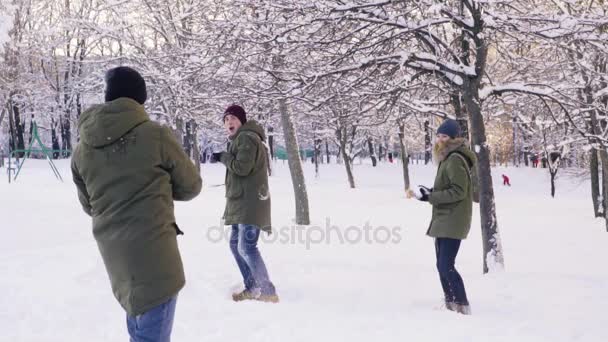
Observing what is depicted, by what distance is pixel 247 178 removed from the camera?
508cm

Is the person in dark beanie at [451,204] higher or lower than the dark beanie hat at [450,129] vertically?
lower

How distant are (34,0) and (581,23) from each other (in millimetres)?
35336

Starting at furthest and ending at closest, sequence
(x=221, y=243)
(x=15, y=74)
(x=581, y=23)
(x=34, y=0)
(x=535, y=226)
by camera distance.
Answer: (x=34, y=0)
(x=15, y=74)
(x=535, y=226)
(x=221, y=243)
(x=581, y=23)

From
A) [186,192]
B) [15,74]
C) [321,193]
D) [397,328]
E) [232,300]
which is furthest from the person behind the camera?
[15,74]

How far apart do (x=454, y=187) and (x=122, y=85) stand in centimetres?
335

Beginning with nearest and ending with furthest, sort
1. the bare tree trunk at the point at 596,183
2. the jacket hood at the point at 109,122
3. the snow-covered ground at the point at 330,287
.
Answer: the jacket hood at the point at 109,122, the snow-covered ground at the point at 330,287, the bare tree trunk at the point at 596,183

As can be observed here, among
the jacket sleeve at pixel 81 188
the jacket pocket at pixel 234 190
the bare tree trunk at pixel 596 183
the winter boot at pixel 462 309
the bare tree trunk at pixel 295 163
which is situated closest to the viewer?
the jacket sleeve at pixel 81 188

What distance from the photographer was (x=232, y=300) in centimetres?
534

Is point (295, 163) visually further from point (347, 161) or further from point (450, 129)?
point (347, 161)

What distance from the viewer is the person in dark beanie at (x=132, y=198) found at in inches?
102

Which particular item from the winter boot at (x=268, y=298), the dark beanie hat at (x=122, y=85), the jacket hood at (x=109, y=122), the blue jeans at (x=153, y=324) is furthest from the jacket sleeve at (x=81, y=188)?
the winter boot at (x=268, y=298)

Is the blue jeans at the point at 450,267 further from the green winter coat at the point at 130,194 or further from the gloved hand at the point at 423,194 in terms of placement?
the green winter coat at the point at 130,194

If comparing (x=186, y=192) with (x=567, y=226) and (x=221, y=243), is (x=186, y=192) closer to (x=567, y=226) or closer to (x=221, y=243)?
(x=221, y=243)

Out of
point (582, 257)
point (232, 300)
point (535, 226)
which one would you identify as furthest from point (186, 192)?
point (535, 226)
